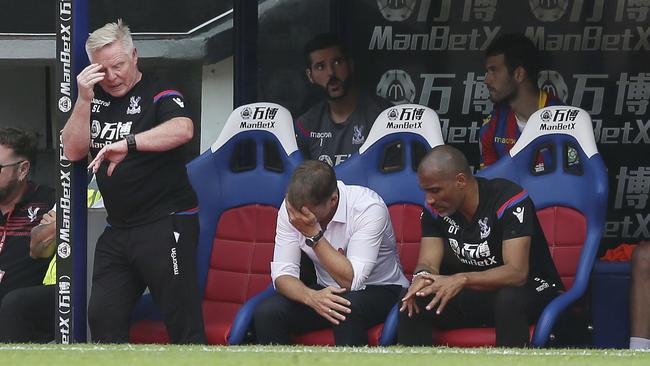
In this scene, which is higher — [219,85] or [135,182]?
[219,85]

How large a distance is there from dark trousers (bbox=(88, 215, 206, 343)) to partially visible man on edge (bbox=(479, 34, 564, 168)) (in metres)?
1.66

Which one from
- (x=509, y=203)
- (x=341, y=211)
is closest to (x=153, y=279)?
(x=341, y=211)

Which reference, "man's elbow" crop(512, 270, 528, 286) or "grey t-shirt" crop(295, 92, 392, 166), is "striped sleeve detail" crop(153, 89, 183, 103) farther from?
"man's elbow" crop(512, 270, 528, 286)

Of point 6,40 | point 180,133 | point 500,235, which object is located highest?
point 6,40

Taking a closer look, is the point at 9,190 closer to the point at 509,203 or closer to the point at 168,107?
the point at 168,107

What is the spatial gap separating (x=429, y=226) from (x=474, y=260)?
251 millimetres

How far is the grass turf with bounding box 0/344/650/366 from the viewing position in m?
4.41

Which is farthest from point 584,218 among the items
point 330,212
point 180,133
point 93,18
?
point 93,18

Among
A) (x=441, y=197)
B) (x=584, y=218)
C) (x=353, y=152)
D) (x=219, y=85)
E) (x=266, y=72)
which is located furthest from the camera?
(x=219, y=85)

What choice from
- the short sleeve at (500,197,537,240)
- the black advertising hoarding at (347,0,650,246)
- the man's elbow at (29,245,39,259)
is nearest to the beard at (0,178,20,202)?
the man's elbow at (29,245,39,259)

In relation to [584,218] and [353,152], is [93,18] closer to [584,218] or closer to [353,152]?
[353,152]

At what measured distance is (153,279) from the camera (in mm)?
5910

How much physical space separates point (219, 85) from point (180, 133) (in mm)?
2682

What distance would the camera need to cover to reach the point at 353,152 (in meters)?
7.12
